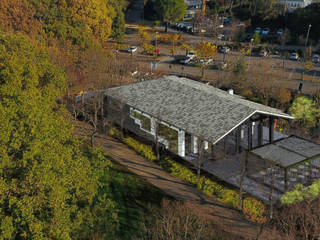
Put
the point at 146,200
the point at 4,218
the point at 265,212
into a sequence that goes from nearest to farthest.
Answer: the point at 4,218
the point at 265,212
the point at 146,200

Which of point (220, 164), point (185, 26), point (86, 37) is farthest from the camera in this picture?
point (185, 26)

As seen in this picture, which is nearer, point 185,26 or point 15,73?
point 15,73

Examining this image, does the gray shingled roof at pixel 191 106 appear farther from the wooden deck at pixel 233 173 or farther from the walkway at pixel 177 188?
the walkway at pixel 177 188

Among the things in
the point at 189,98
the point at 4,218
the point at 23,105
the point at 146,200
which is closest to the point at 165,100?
the point at 189,98

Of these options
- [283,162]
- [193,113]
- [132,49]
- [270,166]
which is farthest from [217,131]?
[132,49]

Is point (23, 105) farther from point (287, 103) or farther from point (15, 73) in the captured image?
point (287, 103)

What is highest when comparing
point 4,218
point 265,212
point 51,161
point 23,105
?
point 23,105

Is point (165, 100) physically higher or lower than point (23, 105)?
lower
